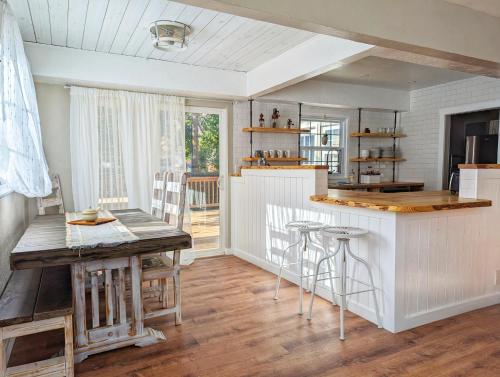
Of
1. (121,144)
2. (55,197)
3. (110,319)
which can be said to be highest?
(121,144)

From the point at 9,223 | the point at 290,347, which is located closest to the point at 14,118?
the point at 9,223

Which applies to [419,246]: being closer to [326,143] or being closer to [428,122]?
[326,143]

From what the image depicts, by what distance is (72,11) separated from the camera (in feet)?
9.39

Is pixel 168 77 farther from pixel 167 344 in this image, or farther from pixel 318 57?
pixel 167 344

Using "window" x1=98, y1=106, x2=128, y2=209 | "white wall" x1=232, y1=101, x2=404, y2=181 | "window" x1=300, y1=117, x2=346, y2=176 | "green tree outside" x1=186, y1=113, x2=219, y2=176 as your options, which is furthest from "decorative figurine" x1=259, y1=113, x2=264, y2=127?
"window" x1=98, y1=106, x2=128, y2=209

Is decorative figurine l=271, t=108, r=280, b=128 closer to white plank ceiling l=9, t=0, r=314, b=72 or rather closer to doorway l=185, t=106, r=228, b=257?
doorway l=185, t=106, r=228, b=257

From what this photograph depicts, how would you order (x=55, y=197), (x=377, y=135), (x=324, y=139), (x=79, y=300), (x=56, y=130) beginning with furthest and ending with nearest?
(x=377, y=135)
(x=324, y=139)
(x=56, y=130)
(x=55, y=197)
(x=79, y=300)

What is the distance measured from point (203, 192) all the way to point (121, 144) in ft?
4.17

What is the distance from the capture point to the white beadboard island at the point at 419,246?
2631 mm

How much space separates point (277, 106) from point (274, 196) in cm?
165

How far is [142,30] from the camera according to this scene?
3234mm

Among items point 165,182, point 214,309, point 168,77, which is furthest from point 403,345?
point 168,77

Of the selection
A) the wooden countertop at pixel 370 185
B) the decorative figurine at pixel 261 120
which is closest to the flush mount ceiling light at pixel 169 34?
the decorative figurine at pixel 261 120

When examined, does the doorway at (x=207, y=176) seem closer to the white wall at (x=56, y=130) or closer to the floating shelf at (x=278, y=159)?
the floating shelf at (x=278, y=159)
